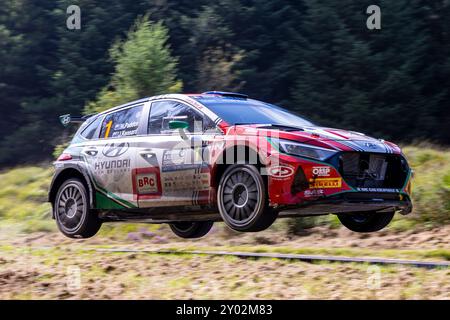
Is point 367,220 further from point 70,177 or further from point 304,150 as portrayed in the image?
point 70,177

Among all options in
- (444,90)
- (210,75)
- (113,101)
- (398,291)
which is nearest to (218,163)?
(398,291)

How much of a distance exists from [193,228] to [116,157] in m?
1.85

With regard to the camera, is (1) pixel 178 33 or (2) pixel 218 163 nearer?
(2) pixel 218 163

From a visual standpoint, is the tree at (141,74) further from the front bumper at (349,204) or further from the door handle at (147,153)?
the front bumper at (349,204)

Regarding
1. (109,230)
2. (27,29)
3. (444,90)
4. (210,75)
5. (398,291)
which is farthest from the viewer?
(27,29)

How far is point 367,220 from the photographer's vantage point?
9.87 meters

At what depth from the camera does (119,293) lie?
833 centimetres

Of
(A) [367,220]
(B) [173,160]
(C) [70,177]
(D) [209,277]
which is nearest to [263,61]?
(C) [70,177]

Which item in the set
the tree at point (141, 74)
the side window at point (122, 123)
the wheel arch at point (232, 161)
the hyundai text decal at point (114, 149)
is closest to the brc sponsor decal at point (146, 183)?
the hyundai text decal at point (114, 149)

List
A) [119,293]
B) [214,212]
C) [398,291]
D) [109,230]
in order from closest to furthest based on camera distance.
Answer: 1. [398,291]
2. [119,293]
3. [214,212]
4. [109,230]

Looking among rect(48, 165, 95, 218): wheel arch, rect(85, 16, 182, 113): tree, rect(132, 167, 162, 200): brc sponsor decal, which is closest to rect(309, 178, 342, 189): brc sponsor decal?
Answer: rect(132, 167, 162, 200): brc sponsor decal

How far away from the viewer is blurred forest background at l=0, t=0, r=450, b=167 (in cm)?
3712

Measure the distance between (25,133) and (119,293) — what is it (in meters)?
37.1
